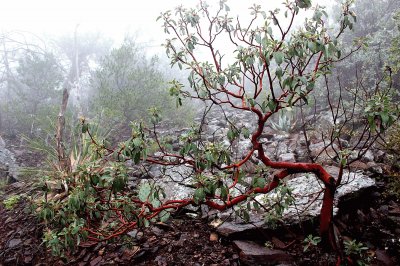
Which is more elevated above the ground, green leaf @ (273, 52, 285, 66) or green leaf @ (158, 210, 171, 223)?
green leaf @ (273, 52, 285, 66)

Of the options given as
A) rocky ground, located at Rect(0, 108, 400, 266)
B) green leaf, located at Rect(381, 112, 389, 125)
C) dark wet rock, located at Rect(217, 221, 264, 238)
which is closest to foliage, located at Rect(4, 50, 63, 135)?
rocky ground, located at Rect(0, 108, 400, 266)

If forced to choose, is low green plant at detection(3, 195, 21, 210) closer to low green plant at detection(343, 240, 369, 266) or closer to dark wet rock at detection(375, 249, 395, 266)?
low green plant at detection(343, 240, 369, 266)

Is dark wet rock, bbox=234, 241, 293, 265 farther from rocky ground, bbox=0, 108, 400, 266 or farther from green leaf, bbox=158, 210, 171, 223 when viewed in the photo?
green leaf, bbox=158, 210, 171, 223

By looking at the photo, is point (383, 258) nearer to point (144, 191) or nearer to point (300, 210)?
point (300, 210)

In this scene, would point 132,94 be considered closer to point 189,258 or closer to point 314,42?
point 189,258

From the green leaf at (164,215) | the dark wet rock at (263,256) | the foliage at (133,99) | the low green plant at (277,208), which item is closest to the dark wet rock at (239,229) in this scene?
the low green plant at (277,208)

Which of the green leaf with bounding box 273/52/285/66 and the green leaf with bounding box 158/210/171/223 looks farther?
the green leaf with bounding box 158/210/171/223

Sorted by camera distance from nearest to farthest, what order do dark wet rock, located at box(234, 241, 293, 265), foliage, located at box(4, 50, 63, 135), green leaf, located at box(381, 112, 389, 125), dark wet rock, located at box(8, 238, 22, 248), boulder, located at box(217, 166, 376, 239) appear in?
green leaf, located at box(381, 112, 389, 125)
dark wet rock, located at box(234, 241, 293, 265)
boulder, located at box(217, 166, 376, 239)
dark wet rock, located at box(8, 238, 22, 248)
foliage, located at box(4, 50, 63, 135)

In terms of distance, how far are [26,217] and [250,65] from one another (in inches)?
179

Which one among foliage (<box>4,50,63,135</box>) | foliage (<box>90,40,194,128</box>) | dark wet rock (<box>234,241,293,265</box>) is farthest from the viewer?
foliage (<box>4,50,63,135</box>)

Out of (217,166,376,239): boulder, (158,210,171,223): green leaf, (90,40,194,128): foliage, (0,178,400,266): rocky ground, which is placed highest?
(90,40,194,128): foliage

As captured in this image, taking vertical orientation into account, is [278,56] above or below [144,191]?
above

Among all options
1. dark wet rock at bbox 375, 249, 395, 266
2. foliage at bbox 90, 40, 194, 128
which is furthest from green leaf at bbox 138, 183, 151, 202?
foliage at bbox 90, 40, 194, 128

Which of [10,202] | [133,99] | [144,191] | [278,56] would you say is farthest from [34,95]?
[278,56]
